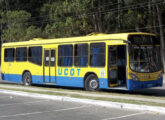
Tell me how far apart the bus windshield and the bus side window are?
23.6 ft

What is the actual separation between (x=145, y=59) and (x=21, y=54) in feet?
31.5

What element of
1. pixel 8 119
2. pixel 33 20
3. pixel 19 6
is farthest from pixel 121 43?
pixel 19 6

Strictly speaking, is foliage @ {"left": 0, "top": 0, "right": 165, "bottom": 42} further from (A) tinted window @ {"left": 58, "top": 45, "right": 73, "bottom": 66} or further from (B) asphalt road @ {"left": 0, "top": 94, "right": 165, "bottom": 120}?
(B) asphalt road @ {"left": 0, "top": 94, "right": 165, "bottom": 120}

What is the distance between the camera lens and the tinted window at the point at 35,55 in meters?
20.0

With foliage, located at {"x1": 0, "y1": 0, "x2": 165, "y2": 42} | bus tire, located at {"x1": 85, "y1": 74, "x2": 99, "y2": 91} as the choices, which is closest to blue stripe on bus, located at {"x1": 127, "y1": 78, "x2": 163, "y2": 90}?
bus tire, located at {"x1": 85, "y1": 74, "x2": 99, "y2": 91}

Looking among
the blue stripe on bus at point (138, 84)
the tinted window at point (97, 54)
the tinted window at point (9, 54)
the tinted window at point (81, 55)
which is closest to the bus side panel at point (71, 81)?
the tinted window at point (81, 55)

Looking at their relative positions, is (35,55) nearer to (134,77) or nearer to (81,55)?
(81,55)

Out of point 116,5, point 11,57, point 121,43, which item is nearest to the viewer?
point 121,43

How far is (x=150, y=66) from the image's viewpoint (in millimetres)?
15320

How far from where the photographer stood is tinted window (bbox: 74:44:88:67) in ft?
55.8

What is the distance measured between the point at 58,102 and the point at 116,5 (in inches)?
802

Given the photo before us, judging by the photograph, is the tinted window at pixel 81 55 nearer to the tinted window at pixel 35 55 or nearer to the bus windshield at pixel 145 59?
the bus windshield at pixel 145 59

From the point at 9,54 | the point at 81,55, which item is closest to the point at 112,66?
the point at 81,55

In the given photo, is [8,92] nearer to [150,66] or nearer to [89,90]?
[89,90]
